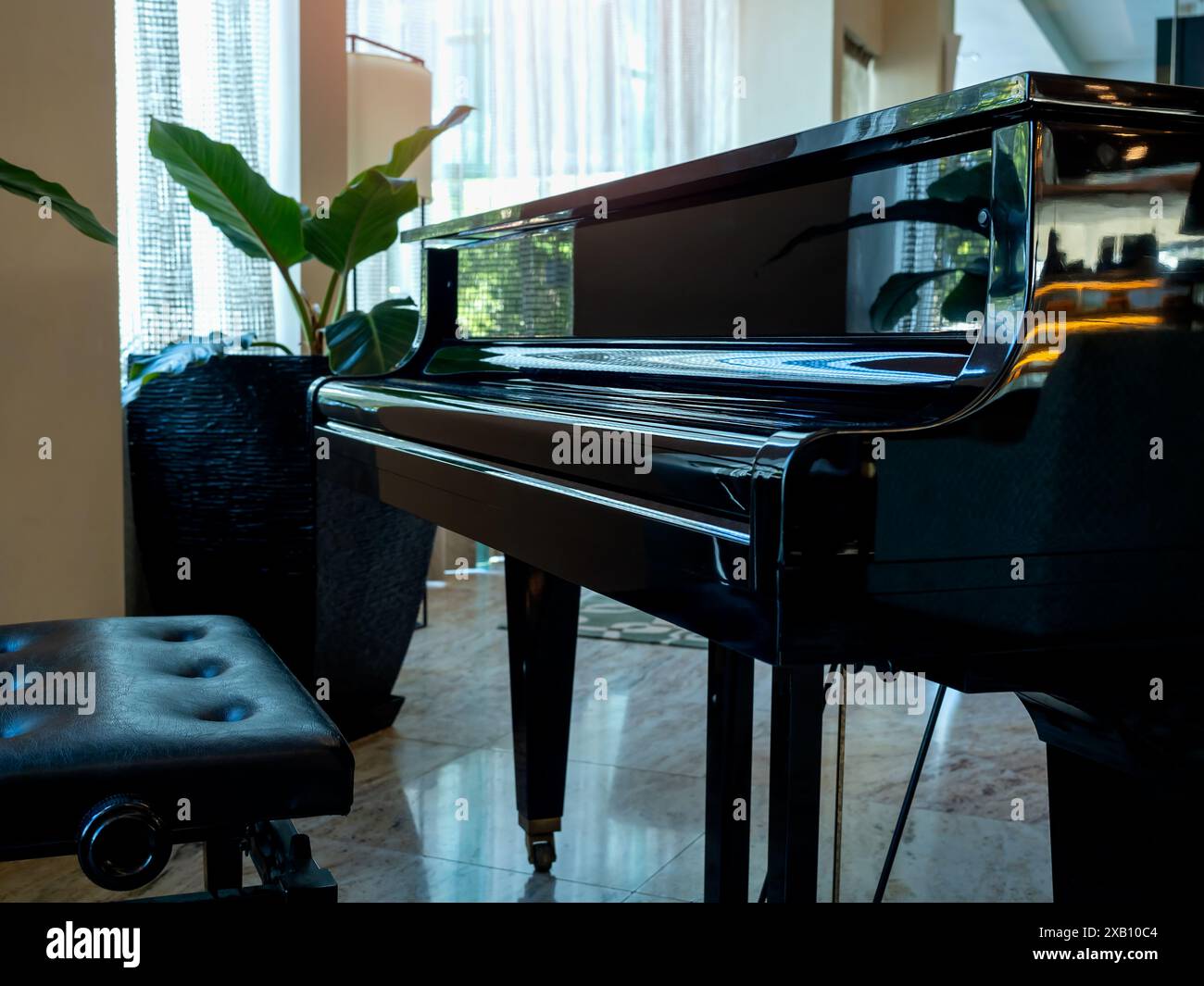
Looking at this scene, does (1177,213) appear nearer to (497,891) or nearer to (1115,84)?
(1115,84)

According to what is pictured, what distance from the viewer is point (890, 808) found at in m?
2.29

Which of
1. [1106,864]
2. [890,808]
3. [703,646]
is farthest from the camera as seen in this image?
[703,646]

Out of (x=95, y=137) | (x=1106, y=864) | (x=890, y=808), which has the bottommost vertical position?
(x=890, y=808)

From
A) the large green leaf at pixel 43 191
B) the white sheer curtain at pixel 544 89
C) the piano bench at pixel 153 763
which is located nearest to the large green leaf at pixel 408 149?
the large green leaf at pixel 43 191

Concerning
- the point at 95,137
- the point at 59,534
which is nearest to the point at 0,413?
the point at 59,534

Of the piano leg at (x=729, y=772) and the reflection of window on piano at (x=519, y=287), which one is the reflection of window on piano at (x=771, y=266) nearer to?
the reflection of window on piano at (x=519, y=287)

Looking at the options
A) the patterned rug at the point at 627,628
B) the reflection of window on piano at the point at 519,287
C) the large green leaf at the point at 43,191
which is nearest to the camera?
the large green leaf at the point at 43,191

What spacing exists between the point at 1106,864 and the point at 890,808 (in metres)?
1.04

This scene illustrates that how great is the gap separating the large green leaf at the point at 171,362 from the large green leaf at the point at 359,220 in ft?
1.03

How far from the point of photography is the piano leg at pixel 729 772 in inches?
54.0

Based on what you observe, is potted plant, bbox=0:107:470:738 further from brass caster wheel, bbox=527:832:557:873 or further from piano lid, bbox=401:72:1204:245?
piano lid, bbox=401:72:1204:245

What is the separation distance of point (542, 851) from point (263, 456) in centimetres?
105

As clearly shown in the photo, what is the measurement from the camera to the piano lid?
2.86 ft

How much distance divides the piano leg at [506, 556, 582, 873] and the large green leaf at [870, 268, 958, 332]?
780mm
